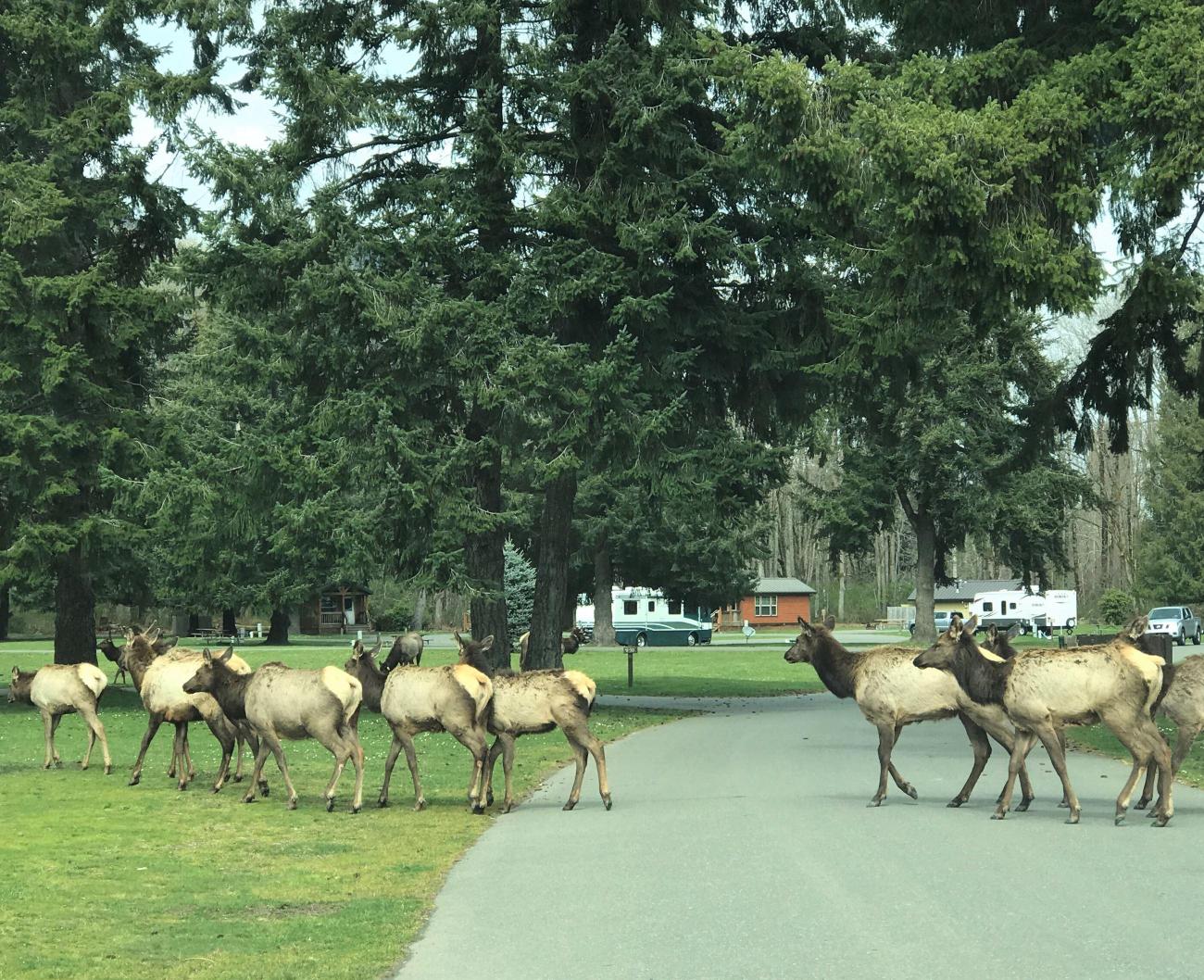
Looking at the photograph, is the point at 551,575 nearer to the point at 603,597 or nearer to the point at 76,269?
the point at 76,269

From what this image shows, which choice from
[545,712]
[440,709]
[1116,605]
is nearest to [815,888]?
[545,712]

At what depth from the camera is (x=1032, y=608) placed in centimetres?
9344

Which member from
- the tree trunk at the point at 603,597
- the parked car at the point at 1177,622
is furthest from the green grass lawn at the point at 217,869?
the tree trunk at the point at 603,597

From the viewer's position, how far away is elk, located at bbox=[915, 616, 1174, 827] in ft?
43.9

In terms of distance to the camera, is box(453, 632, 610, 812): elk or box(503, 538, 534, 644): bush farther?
box(503, 538, 534, 644): bush

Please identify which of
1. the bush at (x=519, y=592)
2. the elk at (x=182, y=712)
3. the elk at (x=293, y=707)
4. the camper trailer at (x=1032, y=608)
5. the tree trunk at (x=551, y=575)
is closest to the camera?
the elk at (x=293, y=707)

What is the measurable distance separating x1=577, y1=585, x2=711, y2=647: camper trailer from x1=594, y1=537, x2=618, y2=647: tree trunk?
683 millimetres

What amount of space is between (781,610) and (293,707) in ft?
334

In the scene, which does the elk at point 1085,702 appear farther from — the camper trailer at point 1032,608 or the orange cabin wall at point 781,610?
the orange cabin wall at point 781,610

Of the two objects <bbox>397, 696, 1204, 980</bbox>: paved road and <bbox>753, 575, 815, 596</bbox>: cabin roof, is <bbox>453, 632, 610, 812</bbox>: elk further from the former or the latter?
<bbox>753, 575, 815, 596</bbox>: cabin roof

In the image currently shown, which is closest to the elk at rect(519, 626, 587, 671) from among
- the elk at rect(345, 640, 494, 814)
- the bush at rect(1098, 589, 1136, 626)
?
the elk at rect(345, 640, 494, 814)

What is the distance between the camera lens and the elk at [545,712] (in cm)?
1480

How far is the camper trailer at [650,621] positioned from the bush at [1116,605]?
23196 mm

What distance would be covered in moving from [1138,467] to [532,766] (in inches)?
3888
